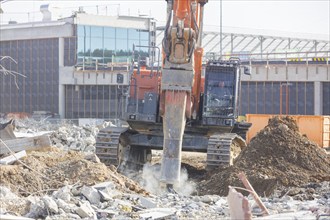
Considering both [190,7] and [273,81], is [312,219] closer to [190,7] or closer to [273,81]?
[190,7]

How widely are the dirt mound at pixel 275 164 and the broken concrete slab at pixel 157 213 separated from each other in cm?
446

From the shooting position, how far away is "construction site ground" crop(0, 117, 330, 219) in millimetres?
13680

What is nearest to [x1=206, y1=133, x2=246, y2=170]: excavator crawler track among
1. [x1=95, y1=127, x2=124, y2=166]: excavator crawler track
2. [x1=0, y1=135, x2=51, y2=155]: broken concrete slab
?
[x1=95, y1=127, x2=124, y2=166]: excavator crawler track

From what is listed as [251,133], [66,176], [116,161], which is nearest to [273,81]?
[251,133]

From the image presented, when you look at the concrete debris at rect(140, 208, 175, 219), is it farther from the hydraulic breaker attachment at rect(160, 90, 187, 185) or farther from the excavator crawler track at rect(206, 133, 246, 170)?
the excavator crawler track at rect(206, 133, 246, 170)

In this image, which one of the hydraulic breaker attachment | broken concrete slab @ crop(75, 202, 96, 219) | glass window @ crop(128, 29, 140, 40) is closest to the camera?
broken concrete slab @ crop(75, 202, 96, 219)

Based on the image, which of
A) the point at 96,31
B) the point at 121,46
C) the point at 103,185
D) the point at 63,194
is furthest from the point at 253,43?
the point at 63,194

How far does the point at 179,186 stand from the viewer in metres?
18.5

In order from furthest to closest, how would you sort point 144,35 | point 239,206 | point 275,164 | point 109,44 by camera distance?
point 144,35 → point 109,44 → point 275,164 → point 239,206

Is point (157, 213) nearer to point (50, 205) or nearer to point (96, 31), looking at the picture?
point (50, 205)

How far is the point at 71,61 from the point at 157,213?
4217cm

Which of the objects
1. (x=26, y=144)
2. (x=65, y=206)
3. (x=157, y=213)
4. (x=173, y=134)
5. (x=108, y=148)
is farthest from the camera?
(x=108, y=148)

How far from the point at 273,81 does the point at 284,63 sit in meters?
1.20

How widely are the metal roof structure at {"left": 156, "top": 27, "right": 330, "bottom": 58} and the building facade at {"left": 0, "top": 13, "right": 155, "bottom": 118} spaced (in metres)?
5.00
